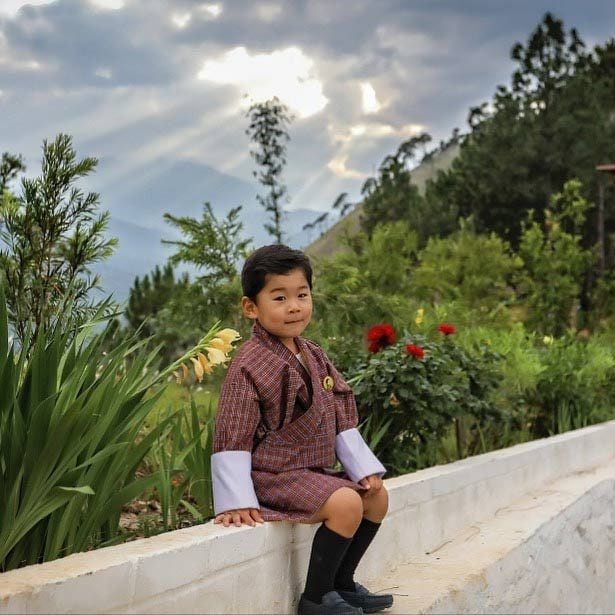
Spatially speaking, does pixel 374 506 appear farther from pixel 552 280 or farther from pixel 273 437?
pixel 552 280

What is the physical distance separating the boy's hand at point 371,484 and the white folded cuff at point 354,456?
0.04 feet

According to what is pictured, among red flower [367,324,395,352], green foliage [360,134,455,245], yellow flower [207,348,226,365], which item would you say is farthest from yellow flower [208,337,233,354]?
green foliage [360,134,455,245]

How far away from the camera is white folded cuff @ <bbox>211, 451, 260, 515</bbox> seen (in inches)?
112

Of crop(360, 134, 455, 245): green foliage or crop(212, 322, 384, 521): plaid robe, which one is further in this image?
crop(360, 134, 455, 245): green foliage

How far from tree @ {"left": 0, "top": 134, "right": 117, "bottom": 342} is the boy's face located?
0.87 metres

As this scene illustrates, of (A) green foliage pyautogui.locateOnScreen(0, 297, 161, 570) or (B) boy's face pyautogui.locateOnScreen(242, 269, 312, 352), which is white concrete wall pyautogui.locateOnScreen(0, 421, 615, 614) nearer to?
(A) green foliage pyautogui.locateOnScreen(0, 297, 161, 570)

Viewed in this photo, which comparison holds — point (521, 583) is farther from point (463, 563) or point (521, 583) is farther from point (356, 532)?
point (356, 532)

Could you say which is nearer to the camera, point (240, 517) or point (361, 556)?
point (240, 517)

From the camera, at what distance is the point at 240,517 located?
2863mm

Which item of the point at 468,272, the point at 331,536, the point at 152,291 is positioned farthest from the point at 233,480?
the point at 152,291

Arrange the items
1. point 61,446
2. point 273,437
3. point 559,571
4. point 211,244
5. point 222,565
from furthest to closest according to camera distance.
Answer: point 211,244
point 559,571
point 273,437
point 222,565
point 61,446

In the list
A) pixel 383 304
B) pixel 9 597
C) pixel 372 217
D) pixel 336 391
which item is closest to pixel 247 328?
pixel 383 304

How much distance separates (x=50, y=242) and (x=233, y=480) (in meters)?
1.41

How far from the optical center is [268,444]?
293 cm
